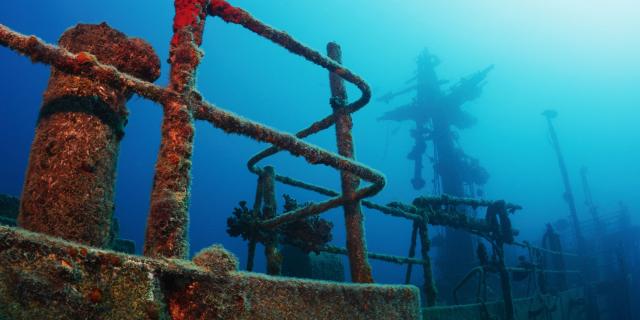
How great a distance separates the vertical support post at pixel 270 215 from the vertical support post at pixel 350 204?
1194 mm

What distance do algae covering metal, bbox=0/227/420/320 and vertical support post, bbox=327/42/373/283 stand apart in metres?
0.87

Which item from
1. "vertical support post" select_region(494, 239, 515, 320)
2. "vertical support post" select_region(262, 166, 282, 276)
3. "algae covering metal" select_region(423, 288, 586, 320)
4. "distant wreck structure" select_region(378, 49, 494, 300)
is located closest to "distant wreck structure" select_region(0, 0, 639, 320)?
"vertical support post" select_region(262, 166, 282, 276)

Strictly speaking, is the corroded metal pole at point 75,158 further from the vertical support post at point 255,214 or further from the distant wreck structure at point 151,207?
the vertical support post at point 255,214

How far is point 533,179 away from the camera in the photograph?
14550 centimetres

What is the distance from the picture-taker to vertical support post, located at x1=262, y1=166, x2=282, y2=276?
11.9ft

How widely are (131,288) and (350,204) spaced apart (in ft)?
5.93

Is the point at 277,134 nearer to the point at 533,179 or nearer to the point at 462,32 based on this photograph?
the point at 533,179

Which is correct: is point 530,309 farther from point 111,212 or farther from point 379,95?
point 379,95

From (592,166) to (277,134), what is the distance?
180876 millimetres

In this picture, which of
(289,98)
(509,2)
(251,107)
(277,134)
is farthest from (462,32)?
(277,134)

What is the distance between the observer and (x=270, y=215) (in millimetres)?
3938

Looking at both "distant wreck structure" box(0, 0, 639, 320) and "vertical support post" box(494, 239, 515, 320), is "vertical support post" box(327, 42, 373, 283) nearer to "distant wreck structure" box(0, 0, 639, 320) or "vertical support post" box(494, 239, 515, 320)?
"distant wreck structure" box(0, 0, 639, 320)

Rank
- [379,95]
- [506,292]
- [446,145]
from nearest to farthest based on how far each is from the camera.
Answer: [506,292] < [446,145] < [379,95]

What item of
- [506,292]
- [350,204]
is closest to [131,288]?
[350,204]
